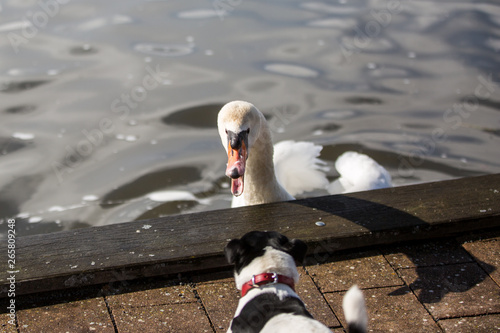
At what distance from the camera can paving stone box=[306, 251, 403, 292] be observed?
3.34 metres

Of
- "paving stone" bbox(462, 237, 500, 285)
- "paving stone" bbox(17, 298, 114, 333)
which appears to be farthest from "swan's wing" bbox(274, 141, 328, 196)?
"paving stone" bbox(17, 298, 114, 333)

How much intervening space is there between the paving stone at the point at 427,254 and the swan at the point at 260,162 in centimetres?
95

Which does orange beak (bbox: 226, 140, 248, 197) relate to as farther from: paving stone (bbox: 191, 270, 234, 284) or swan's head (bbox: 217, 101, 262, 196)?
paving stone (bbox: 191, 270, 234, 284)

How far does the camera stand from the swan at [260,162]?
3609 mm

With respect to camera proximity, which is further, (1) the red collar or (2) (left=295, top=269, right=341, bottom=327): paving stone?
(2) (left=295, top=269, right=341, bottom=327): paving stone

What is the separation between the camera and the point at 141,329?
3033mm

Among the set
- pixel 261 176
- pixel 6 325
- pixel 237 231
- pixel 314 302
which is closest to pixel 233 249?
pixel 314 302

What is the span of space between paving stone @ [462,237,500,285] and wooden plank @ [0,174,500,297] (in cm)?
10

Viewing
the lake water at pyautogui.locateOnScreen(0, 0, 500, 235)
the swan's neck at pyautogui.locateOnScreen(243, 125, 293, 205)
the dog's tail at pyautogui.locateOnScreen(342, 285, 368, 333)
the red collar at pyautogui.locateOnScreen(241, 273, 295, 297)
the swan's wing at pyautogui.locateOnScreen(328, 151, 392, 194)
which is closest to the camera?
the dog's tail at pyautogui.locateOnScreen(342, 285, 368, 333)

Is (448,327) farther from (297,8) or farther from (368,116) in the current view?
(297,8)

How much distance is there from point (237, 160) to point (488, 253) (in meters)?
1.53

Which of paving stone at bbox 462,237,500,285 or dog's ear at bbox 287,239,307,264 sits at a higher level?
dog's ear at bbox 287,239,307,264

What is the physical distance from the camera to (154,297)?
3.24 meters

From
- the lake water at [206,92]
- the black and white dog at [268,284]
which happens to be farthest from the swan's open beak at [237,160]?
the lake water at [206,92]
